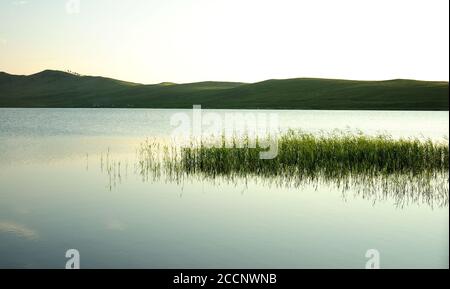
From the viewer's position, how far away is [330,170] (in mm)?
17141

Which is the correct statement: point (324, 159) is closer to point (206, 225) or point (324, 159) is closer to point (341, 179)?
point (341, 179)

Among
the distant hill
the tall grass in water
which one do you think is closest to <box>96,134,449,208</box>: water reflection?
the tall grass in water

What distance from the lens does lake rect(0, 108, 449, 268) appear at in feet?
30.2

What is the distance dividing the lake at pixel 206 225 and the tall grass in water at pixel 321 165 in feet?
2.88

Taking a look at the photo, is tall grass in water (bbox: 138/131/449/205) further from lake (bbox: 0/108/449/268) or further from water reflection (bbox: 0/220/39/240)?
water reflection (bbox: 0/220/39/240)

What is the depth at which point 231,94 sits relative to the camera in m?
134

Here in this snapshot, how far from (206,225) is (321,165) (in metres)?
7.30

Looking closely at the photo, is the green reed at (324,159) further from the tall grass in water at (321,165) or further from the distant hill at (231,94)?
the distant hill at (231,94)

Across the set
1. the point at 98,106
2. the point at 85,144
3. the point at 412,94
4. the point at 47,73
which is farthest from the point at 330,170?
the point at 47,73

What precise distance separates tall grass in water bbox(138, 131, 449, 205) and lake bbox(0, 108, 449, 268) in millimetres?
877

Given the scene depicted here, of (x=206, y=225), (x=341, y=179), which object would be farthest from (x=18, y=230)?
(x=341, y=179)

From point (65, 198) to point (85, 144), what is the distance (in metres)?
16.9

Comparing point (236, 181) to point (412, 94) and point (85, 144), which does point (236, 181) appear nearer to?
point (85, 144)

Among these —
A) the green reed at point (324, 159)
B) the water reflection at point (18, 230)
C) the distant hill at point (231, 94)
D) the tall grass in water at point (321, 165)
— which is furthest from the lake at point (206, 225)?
the distant hill at point (231, 94)
